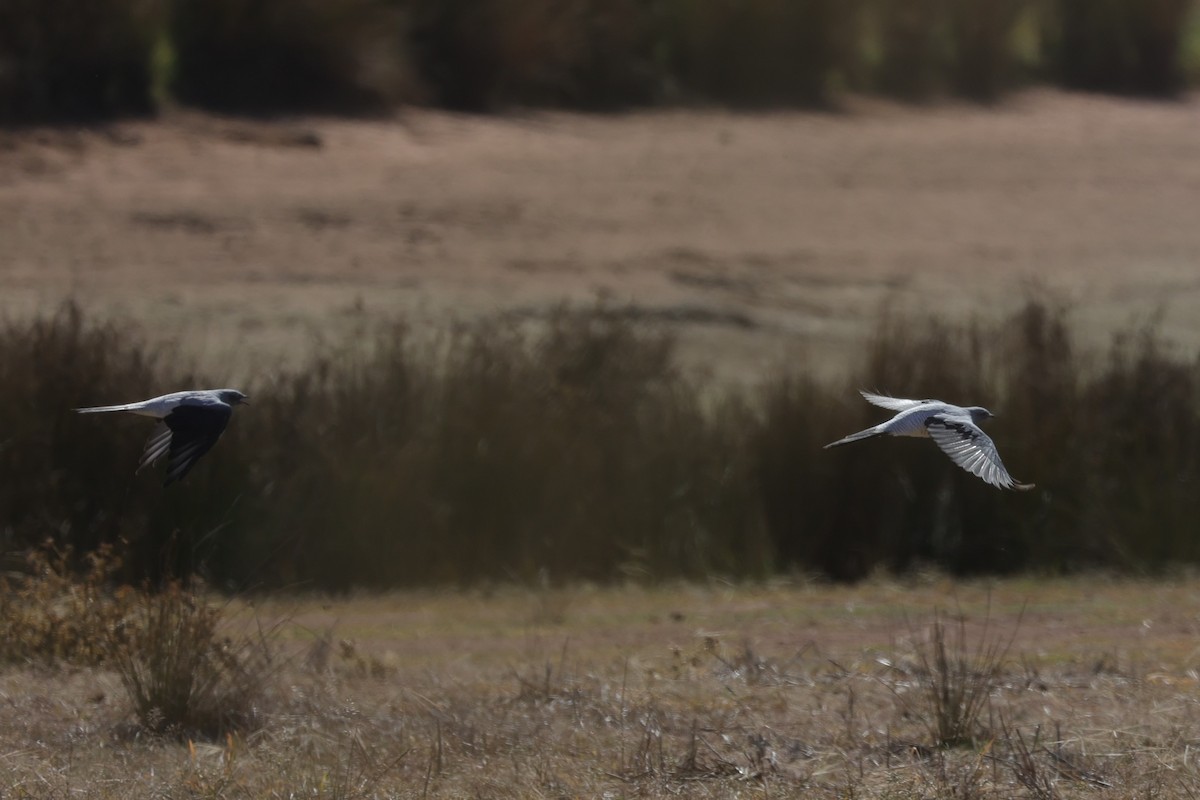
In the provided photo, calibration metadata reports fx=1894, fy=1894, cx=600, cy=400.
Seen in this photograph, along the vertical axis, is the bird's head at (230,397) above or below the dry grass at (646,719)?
above

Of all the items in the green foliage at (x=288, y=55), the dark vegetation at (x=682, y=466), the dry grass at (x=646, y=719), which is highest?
the green foliage at (x=288, y=55)

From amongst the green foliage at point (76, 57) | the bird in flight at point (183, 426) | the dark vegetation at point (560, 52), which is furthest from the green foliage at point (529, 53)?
the bird in flight at point (183, 426)

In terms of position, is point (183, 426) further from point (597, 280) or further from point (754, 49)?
point (754, 49)

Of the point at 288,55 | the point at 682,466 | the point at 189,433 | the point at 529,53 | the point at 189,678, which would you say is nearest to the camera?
the point at 189,433

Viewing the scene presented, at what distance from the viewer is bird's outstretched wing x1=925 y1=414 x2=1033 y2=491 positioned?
4.94 meters

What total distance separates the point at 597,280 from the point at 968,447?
9583 mm

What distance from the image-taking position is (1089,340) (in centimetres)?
1366

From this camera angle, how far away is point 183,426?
508cm

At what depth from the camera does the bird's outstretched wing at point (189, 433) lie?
5.00 metres

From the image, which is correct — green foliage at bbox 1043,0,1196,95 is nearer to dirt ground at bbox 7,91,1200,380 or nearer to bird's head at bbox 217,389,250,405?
dirt ground at bbox 7,91,1200,380

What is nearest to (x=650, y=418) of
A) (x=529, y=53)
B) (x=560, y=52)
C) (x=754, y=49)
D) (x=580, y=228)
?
(x=580, y=228)

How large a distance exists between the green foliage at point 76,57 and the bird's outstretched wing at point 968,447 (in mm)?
10882

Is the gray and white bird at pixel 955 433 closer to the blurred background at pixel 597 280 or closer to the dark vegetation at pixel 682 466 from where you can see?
the blurred background at pixel 597 280

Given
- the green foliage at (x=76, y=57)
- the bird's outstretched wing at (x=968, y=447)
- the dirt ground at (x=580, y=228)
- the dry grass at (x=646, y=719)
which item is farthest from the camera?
the green foliage at (x=76, y=57)
